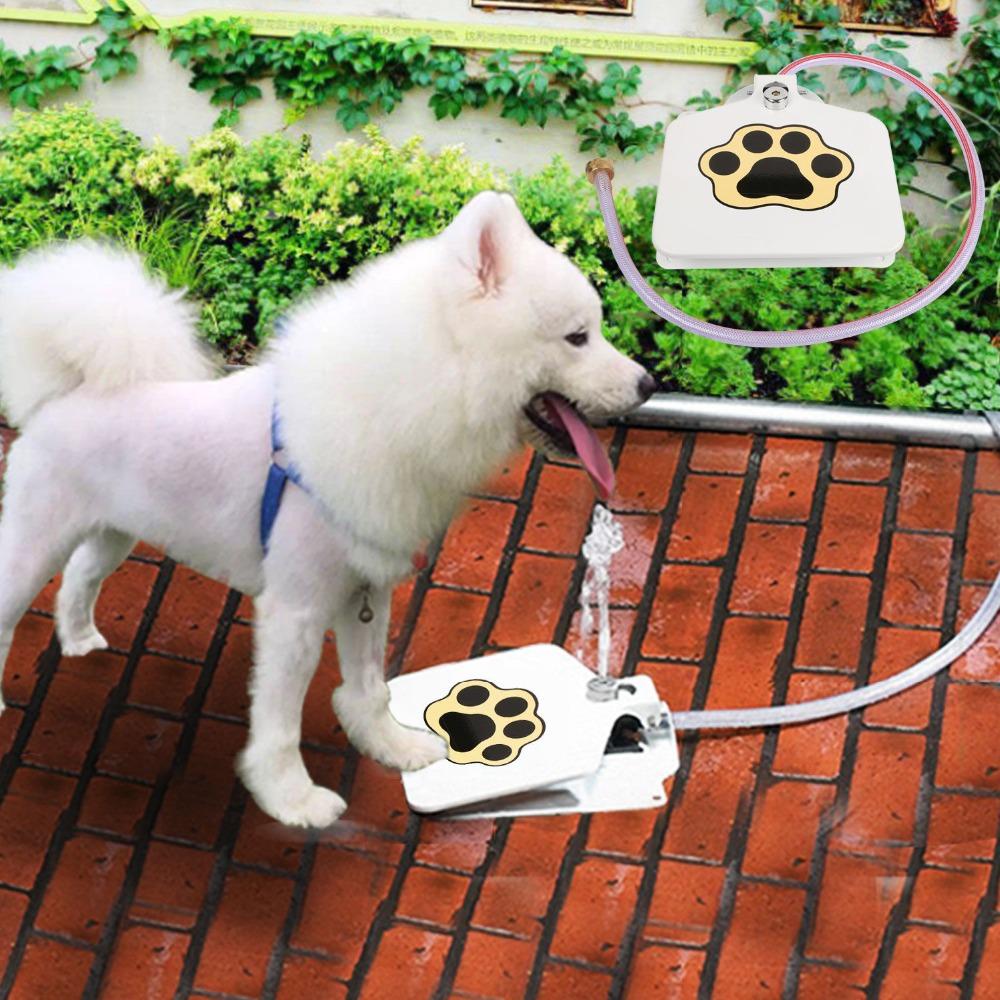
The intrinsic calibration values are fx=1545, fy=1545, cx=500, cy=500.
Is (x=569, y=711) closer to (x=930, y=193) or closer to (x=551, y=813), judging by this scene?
(x=551, y=813)

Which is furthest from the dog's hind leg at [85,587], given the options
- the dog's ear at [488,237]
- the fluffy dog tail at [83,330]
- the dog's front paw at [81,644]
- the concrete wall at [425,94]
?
the concrete wall at [425,94]

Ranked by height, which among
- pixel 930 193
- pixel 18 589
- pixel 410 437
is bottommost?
pixel 930 193

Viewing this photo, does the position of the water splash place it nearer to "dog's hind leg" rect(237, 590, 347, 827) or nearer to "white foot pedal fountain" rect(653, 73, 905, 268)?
"dog's hind leg" rect(237, 590, 347, 827)

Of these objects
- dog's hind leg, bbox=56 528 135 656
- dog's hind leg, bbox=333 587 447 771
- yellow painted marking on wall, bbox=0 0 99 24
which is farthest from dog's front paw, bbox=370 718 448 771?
yellow painted marking on wall, bbox=0 0 99 24

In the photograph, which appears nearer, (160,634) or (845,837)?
(845,837)

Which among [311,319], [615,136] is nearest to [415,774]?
[311,319]

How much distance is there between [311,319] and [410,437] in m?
0.30

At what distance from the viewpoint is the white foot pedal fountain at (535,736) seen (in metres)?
3.01

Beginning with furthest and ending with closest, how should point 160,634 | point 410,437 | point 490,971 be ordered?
1. point 160,634
2. point 490,971
3. point 410,437

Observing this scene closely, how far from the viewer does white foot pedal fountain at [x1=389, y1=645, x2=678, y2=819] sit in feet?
9.89

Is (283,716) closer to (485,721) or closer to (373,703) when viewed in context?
(373,703)

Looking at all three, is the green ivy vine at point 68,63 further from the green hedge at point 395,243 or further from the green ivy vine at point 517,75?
the green hedge at point 395,243

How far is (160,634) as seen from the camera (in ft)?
11.3

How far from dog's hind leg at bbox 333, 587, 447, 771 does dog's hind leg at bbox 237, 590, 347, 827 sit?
0.40 feet
